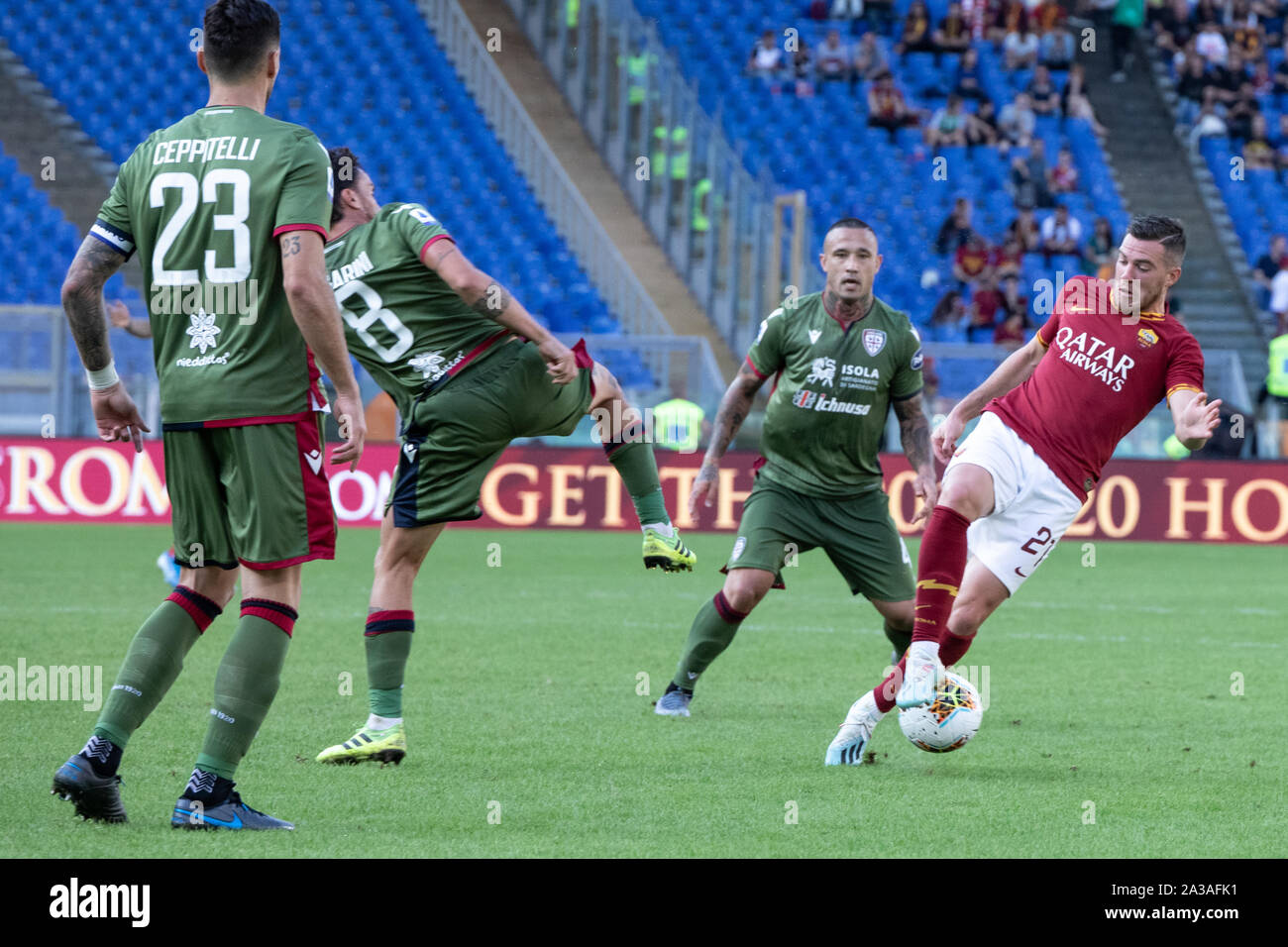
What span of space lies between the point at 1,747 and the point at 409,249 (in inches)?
84.4

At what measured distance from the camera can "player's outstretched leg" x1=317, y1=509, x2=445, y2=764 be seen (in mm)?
5930

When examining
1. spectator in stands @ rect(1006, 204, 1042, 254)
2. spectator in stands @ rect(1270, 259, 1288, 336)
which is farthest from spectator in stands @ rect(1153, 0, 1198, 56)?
spectator in stands @ rect(1006, 204, 1042, 254)

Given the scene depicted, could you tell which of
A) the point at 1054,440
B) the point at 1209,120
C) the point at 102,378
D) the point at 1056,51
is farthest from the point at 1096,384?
the point at 1209,120

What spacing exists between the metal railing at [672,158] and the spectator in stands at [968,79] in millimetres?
3445

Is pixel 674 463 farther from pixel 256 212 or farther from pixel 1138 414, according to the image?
pixel 256 212

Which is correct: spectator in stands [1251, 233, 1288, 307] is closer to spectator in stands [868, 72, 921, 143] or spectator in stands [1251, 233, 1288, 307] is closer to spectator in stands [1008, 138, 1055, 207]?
spectator in stands [1008, 138, 1055, 207]

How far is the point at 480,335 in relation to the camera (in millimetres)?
6281

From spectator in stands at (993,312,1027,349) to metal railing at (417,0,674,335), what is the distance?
12.7ft

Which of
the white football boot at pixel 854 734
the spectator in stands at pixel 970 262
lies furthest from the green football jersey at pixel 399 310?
the spectator in stands at pixel 970 262

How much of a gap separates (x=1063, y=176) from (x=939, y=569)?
19133 mm

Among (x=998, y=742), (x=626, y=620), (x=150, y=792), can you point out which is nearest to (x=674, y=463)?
(x=626, y=620)

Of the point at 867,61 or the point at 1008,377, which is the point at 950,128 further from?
the point at 1008,377

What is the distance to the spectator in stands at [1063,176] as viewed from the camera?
937 inches

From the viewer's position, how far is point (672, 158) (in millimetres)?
21984
